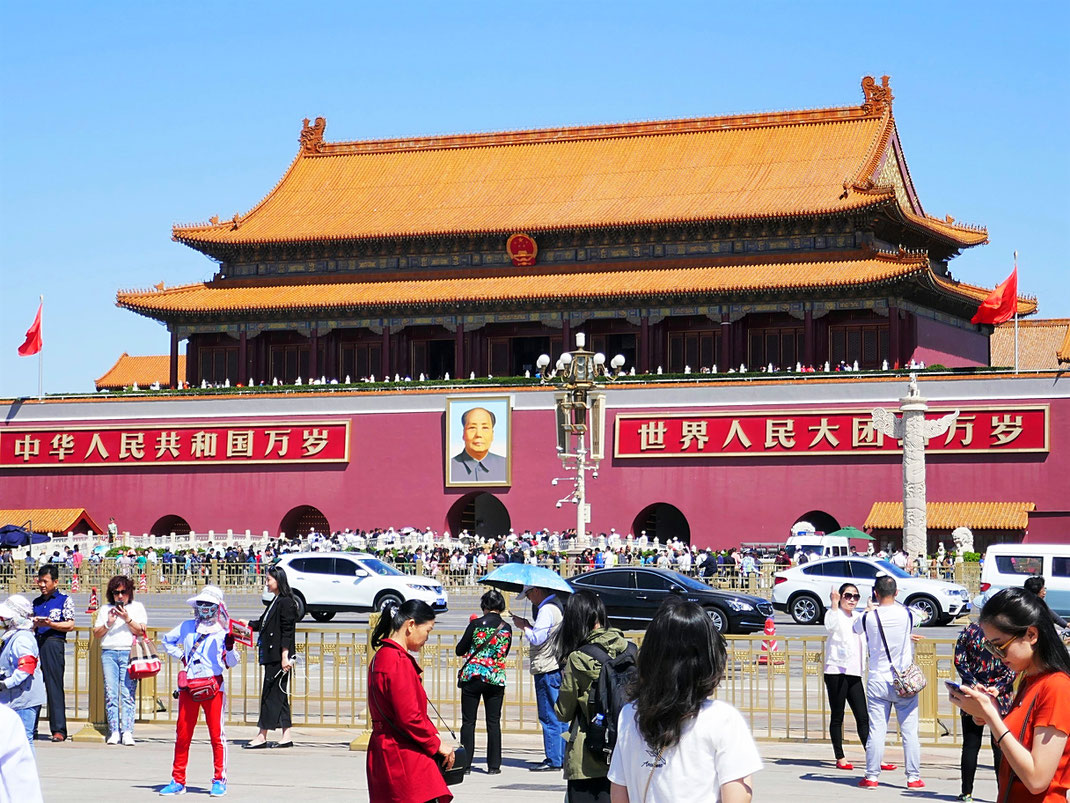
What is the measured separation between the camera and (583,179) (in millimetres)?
48969

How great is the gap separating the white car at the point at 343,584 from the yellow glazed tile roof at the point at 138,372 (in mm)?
39979

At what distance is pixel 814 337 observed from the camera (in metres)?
43.9

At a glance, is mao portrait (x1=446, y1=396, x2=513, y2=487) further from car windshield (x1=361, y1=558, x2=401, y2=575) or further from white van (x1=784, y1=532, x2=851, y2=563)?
car windshield (x1=361, y1=558, x2=401, y2=575)

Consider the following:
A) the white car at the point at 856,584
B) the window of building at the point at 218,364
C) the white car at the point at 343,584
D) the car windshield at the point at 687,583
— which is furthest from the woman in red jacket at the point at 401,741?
the window of building at the point at 218,364

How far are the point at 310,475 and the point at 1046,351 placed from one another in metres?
25.2

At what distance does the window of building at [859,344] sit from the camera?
43.9m

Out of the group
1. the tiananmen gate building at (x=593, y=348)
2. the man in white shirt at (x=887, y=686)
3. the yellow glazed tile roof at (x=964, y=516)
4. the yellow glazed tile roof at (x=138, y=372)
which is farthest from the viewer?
the yellow glazed tile roof at (x=138, y=372)

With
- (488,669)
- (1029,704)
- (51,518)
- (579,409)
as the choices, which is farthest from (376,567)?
(1029,704)

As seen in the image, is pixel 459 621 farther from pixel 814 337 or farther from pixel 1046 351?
pixel 1046 351

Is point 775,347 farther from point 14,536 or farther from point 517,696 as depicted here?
point 517,696

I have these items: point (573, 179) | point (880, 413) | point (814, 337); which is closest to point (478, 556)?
point (880, 413)

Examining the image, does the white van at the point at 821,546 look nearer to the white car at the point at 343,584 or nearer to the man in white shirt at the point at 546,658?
the white car at the point at 343,584

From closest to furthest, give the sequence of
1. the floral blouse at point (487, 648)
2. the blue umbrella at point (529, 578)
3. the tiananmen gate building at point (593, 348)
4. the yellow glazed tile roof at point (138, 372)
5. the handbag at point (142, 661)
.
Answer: the blue umbrella at point (529, 578), the floral blouse at point (487, 648), the handbag at point (142, 661), the tiananmen gate building at point (593, 348), the yellow glazed tile roof at point (138, 372)

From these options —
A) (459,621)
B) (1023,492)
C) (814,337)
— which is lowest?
(459,621)
